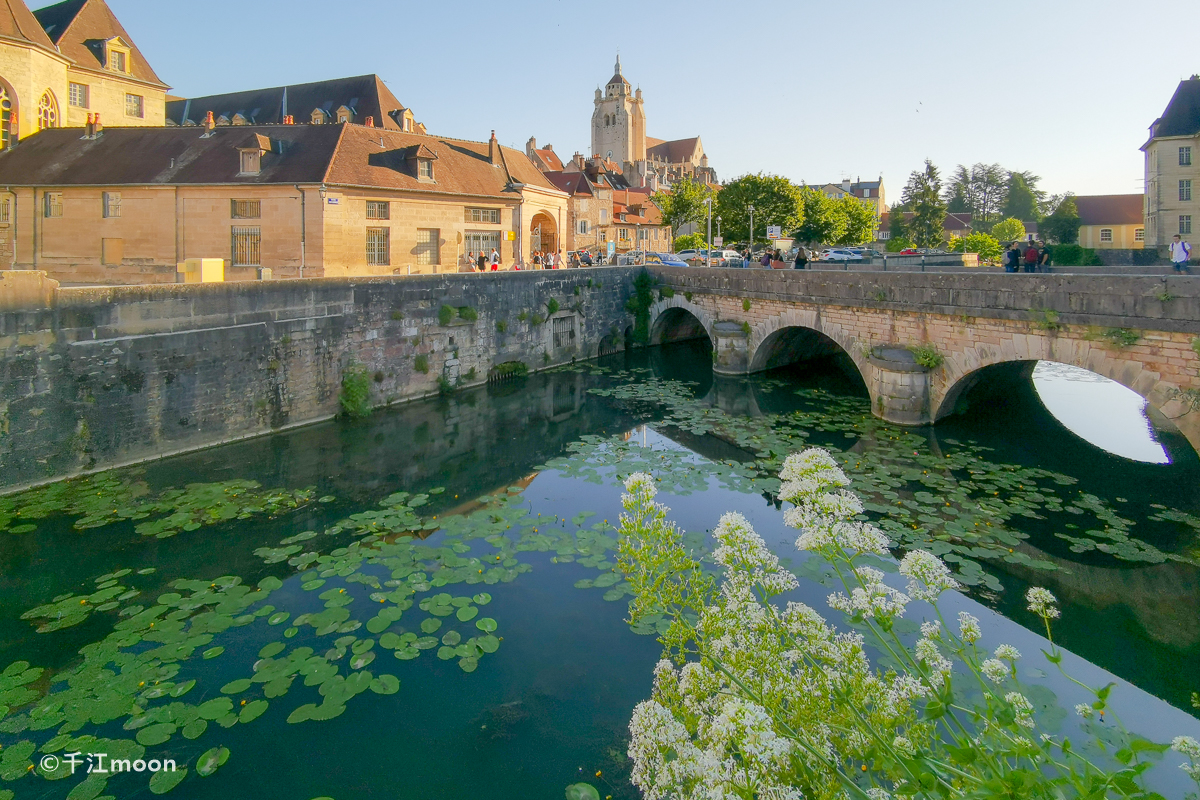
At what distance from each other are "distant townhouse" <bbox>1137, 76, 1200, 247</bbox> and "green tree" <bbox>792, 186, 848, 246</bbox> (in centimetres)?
1696

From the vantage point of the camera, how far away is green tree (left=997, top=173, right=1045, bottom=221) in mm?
81875

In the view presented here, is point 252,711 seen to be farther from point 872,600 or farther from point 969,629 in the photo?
point 969,629

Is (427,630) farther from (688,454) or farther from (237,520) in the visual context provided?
(688,454)

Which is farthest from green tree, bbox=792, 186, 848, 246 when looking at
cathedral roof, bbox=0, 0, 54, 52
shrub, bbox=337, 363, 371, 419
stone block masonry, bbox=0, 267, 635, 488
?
cathedral roof, bbox=0, 0, 54, 52

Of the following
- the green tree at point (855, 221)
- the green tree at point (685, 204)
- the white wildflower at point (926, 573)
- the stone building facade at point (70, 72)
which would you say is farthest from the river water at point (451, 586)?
the green tree at point (685, 204)

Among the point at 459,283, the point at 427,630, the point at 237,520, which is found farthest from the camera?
the point at 459,283

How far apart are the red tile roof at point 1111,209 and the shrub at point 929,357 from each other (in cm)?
5316

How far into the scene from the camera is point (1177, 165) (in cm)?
3947

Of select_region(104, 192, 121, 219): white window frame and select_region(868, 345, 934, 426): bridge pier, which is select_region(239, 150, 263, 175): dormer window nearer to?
select_region(104, 192, 121, 219): white window frame

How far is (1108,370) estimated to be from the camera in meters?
12.4

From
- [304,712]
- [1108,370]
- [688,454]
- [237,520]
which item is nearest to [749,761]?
[304,712]

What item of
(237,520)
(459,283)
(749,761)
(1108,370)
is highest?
(459,283)

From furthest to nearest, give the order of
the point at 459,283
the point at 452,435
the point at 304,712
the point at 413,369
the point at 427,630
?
the point at 459,283
the point at 413,369
the point at 452,435
the point at 427,630
the point at 304,712

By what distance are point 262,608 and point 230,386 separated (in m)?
7.47
